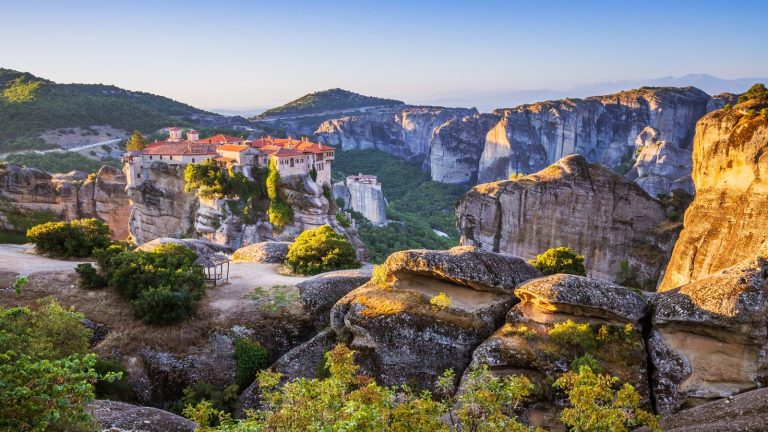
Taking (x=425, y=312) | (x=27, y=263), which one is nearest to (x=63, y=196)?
(x=27, y=263)

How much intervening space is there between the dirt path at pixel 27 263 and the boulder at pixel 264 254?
981 cm

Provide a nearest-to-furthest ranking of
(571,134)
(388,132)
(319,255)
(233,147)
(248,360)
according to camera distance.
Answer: (248,360) < (319,255) < (233,147) < (571,134) < (388,132)

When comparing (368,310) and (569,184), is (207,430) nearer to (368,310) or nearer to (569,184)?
(368,310)

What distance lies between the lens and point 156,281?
2372 centimetres

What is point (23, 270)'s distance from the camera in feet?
82.7

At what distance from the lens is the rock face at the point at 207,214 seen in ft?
165

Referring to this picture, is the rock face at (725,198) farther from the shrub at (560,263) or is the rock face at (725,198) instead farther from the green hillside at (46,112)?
the green hillside at (46,112)

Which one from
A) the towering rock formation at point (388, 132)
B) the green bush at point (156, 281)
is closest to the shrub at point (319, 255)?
the green bush at point (156, 281)

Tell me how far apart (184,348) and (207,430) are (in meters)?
13.8

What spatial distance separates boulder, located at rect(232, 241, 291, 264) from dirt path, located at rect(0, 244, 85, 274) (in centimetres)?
981

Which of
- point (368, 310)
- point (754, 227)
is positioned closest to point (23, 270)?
point (368, 310)

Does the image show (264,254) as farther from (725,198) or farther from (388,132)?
(388,132)

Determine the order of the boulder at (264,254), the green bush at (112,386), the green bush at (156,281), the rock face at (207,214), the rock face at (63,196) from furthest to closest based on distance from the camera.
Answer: the rock face at (207,214) < the rock face at (63,196) < the boulder at (264,254) < the green bush at (156,281) < the green bush at (112,386)

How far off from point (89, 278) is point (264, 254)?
37.1ft
